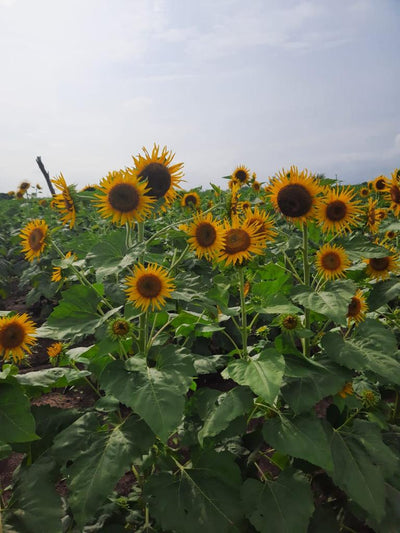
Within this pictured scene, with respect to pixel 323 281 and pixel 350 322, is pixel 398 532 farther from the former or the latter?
pixel 323 281

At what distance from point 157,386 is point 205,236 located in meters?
0.82

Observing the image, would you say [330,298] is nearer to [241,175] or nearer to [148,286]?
[148,286]

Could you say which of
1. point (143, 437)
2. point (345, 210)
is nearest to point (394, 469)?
point (143, 437)

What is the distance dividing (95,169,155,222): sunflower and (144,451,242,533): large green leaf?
131 centimetres

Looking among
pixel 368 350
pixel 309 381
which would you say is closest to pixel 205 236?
pixel 309 381

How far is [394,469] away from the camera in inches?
76.2

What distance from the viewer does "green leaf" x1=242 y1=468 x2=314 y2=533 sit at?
1.79 meters

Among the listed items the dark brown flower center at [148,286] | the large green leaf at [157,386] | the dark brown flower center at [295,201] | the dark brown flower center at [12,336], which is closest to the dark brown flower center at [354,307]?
the dark brown flower center at [295,201]

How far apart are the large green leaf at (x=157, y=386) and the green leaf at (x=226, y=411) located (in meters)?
0.20

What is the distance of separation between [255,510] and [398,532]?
2.24 ft

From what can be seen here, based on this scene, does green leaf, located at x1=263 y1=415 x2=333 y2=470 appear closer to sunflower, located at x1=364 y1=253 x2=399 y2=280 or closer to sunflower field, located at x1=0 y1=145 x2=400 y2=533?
sunflower field, located at x1=0 y1=145 x2=400 y2=533

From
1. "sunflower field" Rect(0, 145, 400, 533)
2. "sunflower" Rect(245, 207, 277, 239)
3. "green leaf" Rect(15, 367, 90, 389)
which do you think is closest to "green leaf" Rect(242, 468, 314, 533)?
"sunflower field" Rect(0, 145, 400, 533)

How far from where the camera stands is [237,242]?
6.92ft

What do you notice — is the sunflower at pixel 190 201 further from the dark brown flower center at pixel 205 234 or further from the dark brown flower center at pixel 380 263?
the dark brown flower center at pixel 205 234
